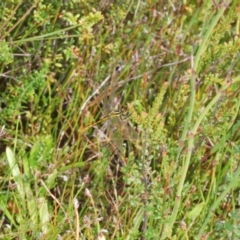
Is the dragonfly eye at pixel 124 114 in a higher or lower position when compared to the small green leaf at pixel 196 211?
higher

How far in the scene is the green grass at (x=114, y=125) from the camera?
1689mm

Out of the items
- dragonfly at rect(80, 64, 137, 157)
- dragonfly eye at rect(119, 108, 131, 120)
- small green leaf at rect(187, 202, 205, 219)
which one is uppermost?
dragonfly eye at rect(119, 108, 131, 120)

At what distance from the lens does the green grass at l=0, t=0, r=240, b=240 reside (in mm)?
1689

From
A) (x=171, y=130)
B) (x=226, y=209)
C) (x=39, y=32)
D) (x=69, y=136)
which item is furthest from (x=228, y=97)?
(x=39, y=32)

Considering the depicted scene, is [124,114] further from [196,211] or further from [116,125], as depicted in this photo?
[196,211]

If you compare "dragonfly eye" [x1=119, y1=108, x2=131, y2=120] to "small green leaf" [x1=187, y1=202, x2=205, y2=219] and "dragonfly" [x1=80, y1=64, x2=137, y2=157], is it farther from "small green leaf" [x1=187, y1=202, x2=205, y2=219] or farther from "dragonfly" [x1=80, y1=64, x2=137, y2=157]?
"small green leaf" [x1=187, y1=202, x2=205, y2=219]

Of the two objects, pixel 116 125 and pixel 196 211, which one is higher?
pixel 116 125

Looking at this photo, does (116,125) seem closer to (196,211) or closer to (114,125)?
(114,125)

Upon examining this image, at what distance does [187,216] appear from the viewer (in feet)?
5.96

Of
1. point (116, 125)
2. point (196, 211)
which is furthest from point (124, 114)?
point (196, 211)

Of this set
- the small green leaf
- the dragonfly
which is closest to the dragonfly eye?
the dragonfly

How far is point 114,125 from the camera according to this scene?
6.34 ft

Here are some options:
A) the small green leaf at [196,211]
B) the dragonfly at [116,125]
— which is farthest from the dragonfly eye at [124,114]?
the small green leaf at [196,211]

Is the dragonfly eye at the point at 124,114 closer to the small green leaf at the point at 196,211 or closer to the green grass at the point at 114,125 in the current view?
the green grass at the point at 114,125
